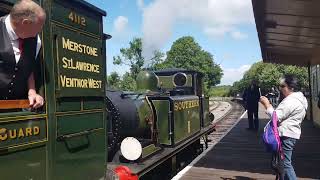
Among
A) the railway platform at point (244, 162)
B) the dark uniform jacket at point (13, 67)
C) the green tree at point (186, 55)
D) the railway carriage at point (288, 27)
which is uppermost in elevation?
the green tree at point (186, 55)

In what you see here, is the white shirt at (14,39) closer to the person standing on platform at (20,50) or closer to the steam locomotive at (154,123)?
the person standing on platform at (20,50)

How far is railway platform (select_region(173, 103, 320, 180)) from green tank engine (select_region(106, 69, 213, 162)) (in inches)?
28.9

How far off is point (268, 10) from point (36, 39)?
259 inches

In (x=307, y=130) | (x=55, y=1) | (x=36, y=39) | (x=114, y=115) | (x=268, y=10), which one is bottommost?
(x=307, y=130)

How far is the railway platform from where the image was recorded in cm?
819

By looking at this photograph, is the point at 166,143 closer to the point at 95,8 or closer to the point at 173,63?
the point at 95,8

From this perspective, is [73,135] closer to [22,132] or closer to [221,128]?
[22,132]

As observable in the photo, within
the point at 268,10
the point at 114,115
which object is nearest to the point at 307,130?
the point at 268,10

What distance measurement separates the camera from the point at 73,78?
176 inches

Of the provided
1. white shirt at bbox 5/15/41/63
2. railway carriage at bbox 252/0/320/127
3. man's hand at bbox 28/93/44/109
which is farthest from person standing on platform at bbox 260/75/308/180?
white shirt at bbox 5/15/41/63

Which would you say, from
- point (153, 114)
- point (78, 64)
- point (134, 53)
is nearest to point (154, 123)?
point (153, 114)

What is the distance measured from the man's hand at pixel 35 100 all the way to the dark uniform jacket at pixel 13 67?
144mm

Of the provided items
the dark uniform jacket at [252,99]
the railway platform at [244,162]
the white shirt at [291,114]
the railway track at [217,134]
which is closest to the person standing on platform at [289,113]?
the white shirt at [291,114]

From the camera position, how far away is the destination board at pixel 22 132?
3.36m
